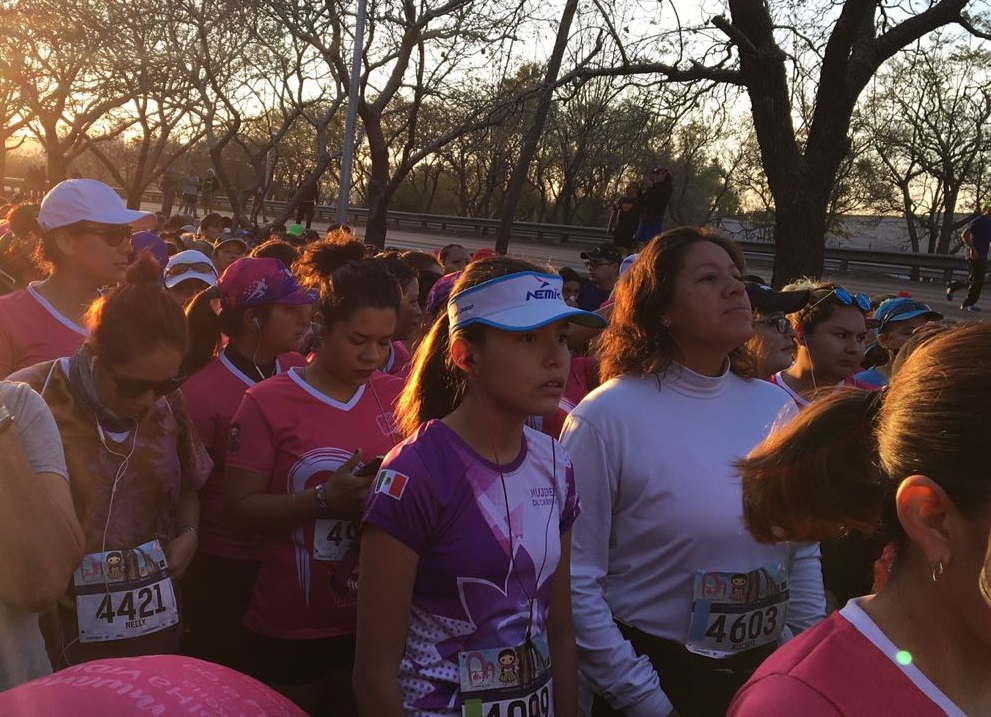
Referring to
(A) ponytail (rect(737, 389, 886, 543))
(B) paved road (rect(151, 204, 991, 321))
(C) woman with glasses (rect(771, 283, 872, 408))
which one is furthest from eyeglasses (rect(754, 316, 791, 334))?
(B) paved road (rect(151, 204, 991, 321))

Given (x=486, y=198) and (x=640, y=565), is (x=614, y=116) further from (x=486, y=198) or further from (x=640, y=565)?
(x=486, y=198)

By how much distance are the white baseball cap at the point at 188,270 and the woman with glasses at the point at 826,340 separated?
3.46 m

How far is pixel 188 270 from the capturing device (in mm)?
5969

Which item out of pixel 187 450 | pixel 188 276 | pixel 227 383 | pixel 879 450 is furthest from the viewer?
pixel 188 276

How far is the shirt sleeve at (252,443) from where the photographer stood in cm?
310

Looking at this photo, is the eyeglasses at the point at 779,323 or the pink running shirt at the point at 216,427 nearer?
the pink running shirt at the point at 216,427

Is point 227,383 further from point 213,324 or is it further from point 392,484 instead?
point 392,484

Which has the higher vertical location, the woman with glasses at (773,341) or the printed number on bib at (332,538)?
the woman with glasses at (773,341)

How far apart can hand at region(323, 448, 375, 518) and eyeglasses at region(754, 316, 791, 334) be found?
9.16ft

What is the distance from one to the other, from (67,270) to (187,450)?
1252mm

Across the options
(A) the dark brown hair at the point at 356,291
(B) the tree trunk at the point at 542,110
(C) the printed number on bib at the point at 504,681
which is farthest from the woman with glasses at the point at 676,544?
(B) the tree trunk at the point at 542,110

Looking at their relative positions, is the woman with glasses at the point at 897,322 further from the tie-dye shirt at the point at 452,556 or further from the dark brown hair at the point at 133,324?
the dark brown hair at the point at 133,324

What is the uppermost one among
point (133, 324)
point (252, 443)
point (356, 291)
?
point (356, 291)

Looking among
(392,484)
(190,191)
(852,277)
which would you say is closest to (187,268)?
(392,484)
